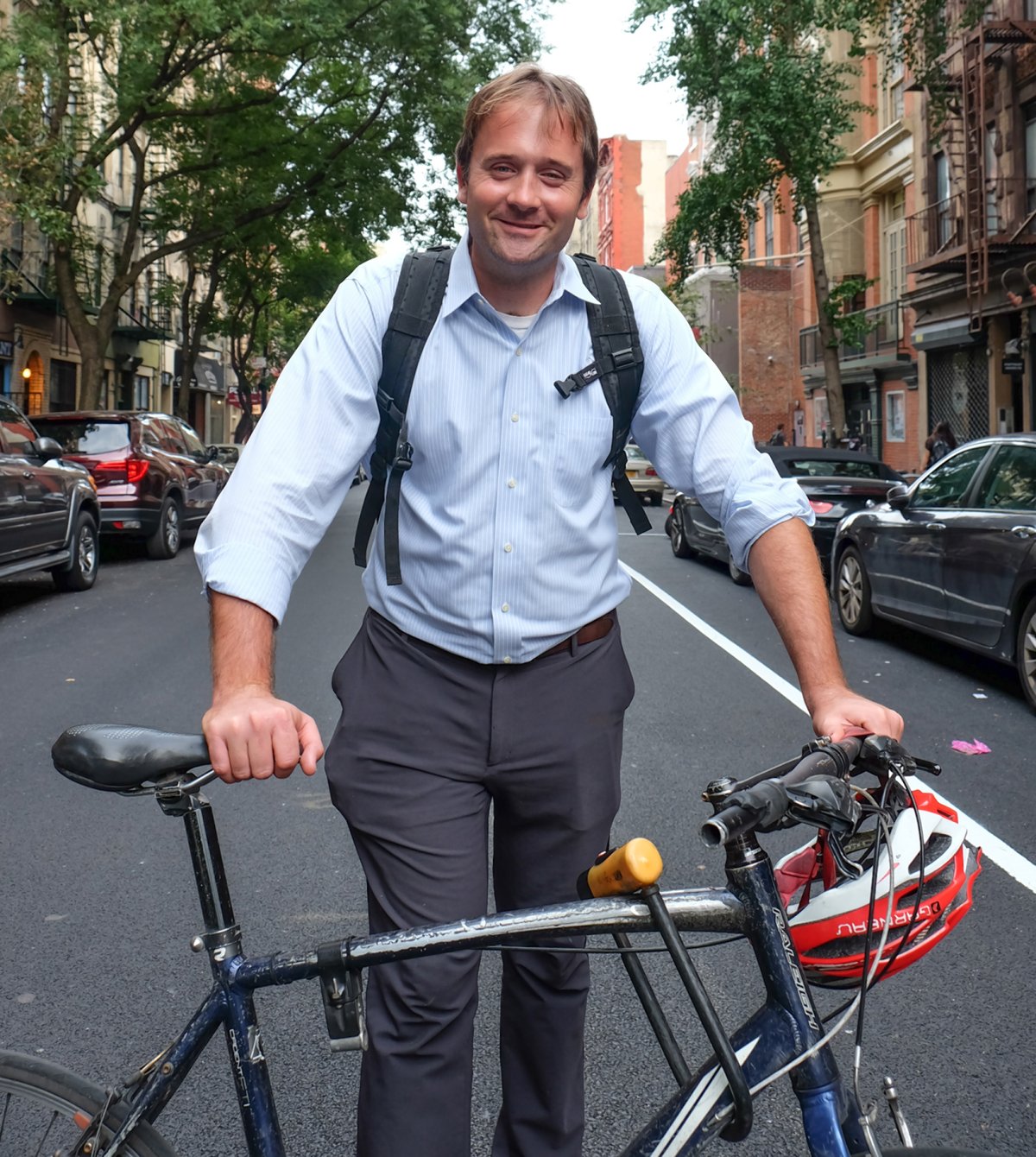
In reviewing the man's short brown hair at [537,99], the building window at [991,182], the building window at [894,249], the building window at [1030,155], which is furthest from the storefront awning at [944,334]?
the man's short brown hair at [537,99]

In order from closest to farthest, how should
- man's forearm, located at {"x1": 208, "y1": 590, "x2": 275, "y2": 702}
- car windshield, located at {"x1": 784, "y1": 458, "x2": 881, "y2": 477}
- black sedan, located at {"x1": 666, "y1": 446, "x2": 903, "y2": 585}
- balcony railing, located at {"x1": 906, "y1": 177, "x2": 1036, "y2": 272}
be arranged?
man's forearm, located at {"x1": 208, "y1": 590, "x2": 275, "y2": 702}
black sedan, located at {"x1": 666, "y1": 446, "x2": 903, "y2": 585}
car windshield, located at {"x1": 784, "y1": 458, "x2": 881, "y2": 477}
balcony railing, located at {"x1": 906, "y1": 177, "x2": 1036, "y2": 272}

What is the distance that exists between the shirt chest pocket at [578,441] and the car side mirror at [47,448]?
11.1m

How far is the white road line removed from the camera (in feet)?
16.3

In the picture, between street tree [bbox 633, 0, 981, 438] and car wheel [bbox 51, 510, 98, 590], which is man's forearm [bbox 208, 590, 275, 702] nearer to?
car wheel [bbox 51, 510, 98, 590]

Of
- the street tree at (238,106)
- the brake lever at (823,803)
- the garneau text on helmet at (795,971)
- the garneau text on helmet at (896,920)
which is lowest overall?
the garneau text on helmet at (795,971)

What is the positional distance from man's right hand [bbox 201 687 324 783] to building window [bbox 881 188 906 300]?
112 feet

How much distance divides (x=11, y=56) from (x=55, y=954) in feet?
58.1

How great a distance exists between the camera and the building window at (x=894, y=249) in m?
34.4

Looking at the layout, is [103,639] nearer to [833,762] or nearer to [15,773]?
[15,773]

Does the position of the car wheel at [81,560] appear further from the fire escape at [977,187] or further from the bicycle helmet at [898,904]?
the fire escape at [977,187]

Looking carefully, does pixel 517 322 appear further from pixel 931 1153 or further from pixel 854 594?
pixel 854 594

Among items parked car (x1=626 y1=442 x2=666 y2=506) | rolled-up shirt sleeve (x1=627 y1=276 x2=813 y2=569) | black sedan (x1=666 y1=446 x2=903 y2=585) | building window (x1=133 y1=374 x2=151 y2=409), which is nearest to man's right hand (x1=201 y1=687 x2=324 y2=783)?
rolled-up shirt sleeve (x1=627 y1=276 x2=813 y2=569)

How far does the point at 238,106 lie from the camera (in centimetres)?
2369

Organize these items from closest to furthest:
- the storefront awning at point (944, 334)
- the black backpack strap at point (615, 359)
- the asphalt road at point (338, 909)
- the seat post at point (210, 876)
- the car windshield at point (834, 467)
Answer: the seat post at point (210, 876) → the black backpack strap at point (615, 359) → the asphalt road at point (338, 909) → the car windshield at point (834, 467) → the storefront awning at point (944, 334)
